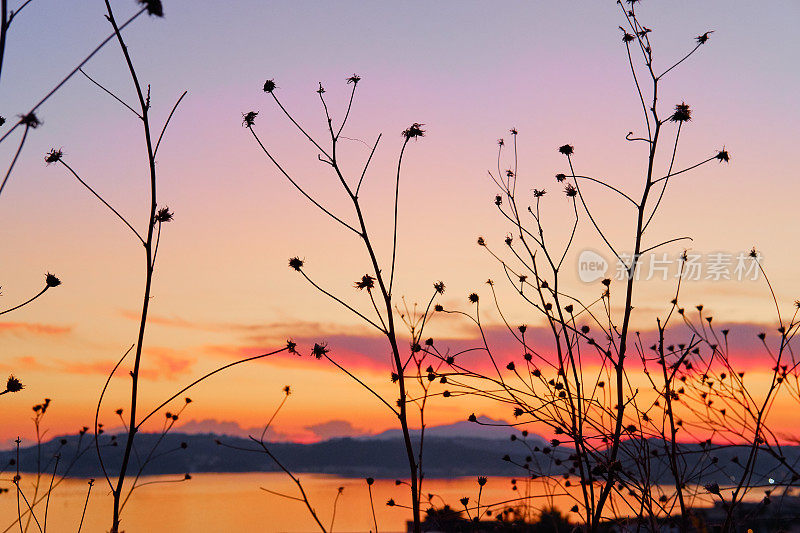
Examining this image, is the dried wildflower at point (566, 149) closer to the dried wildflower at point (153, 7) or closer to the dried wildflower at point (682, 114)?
the dried wildflower at point (682, 114)

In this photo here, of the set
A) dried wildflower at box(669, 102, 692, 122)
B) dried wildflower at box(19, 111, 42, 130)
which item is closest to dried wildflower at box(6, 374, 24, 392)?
dried wildflower at box(19, 111, 42, 130)

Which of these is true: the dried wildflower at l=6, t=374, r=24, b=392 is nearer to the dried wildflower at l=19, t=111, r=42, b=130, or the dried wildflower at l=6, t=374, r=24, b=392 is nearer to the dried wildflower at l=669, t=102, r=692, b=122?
the dried wildflower at l=19, t=111, r=42, b=130

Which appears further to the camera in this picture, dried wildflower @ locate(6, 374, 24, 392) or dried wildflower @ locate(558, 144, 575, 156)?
dried wildflower @ locate(558, 144, 575, 156)

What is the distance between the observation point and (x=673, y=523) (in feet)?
8.85

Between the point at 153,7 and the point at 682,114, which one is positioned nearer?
the point at 153,7

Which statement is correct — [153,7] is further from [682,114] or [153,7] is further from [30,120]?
[682,114]

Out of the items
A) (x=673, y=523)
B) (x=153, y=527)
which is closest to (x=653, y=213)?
(x=673, y=523)

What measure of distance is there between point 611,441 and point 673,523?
0.36 m

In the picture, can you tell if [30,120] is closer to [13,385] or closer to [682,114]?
[13,385]

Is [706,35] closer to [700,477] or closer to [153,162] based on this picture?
[700,477]

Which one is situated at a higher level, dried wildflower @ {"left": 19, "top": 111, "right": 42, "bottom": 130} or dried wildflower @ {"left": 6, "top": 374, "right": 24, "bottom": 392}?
dried wildflower @ {"left": 19, "top": 111, "right": 42, "bottom": 130}

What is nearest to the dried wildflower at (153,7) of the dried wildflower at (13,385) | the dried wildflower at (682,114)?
the dried wildflower at (13,385)

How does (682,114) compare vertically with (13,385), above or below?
above

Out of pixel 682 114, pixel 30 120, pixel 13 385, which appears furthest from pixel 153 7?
pixel 682 114
